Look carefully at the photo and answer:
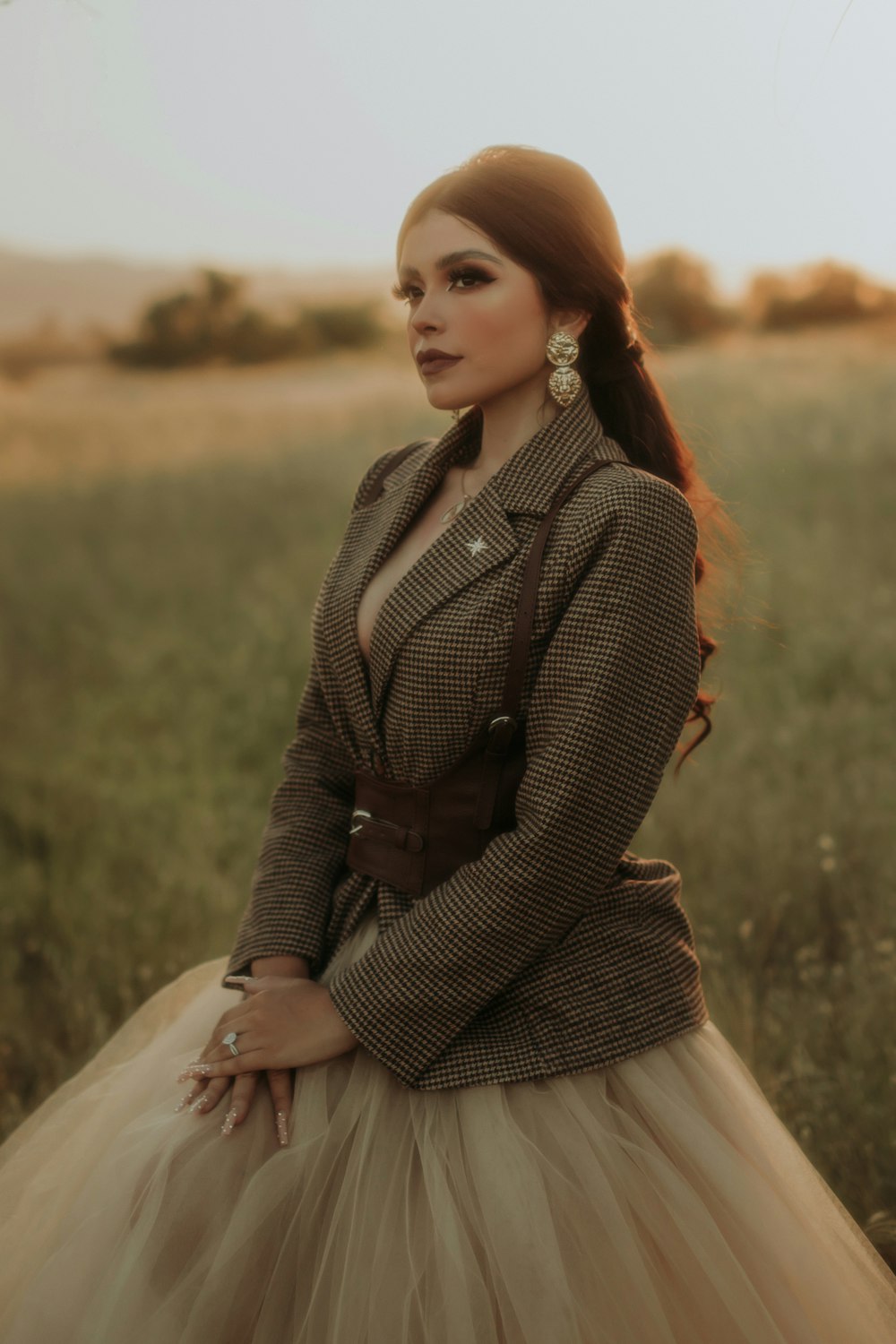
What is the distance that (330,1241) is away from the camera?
170 centimetres

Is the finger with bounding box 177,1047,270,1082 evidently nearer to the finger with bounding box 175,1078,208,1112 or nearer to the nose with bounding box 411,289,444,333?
the finger with bounding box 175,1078,208,1112

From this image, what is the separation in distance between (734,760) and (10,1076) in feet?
9.55

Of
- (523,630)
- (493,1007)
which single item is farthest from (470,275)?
(493,1007)

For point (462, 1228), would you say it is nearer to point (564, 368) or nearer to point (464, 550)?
point (464, 550)

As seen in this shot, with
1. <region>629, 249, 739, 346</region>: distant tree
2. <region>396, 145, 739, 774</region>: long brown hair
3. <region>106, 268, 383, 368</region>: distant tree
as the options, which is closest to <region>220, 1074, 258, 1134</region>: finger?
<region>396, 145, 739, 774</region>: long brown hair

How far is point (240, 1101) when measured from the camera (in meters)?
1.84

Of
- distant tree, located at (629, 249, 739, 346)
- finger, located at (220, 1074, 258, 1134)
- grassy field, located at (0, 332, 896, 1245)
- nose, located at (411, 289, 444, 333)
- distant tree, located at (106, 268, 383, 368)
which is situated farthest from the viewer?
distant tree, located at (106, 268, 383, 368)

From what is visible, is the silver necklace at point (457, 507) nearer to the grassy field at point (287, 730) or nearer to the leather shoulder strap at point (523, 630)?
the leather shoulder strap at point (523, 630)

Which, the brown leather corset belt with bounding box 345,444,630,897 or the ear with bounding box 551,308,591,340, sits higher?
the ear with bounding box 551,308,591,340

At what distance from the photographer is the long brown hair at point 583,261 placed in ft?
6.57

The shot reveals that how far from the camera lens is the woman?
1.69 m

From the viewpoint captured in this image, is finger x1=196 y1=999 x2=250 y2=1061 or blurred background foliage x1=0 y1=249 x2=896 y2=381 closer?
finger x1=196 y1=999 x2=250 y2=1061

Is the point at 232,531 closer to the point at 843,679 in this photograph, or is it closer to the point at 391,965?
the point at 843,679

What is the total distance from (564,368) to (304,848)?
3.47 ft
